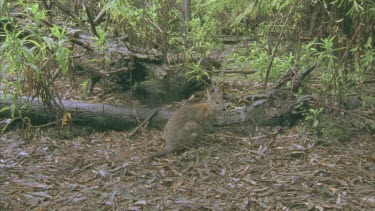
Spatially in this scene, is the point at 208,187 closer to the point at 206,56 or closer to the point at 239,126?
the point at 239,126

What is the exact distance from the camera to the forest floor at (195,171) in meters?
4.21

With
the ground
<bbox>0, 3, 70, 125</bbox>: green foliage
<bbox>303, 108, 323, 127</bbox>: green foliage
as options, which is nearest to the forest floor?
the ground

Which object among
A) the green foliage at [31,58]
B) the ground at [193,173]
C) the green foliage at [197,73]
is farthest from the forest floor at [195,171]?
the green foliage at [197,73]

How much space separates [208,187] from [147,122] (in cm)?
171

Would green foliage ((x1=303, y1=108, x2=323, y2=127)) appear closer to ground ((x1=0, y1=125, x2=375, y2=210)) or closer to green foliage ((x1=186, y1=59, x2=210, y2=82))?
ground ((x1=0, y1=125, x2=375, y2=210))

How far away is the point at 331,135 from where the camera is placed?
5.42 m

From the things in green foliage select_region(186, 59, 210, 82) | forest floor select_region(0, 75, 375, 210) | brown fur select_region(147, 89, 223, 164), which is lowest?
forest floor select_region(0, 75, 375, 210)

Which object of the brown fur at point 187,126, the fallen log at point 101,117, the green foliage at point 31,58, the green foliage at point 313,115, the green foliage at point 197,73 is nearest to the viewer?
the green foliage at point 31,58

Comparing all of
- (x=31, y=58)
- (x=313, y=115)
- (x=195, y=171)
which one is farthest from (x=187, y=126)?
(x=31, y=58)

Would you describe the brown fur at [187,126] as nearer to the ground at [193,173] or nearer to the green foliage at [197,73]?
the ground at [193,173]

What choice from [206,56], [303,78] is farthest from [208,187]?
[206,56]

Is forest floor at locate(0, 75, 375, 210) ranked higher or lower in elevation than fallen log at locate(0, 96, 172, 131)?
lower

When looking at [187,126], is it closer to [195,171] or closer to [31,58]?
[195,171]

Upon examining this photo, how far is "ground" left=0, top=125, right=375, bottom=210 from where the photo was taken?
4207 mm
